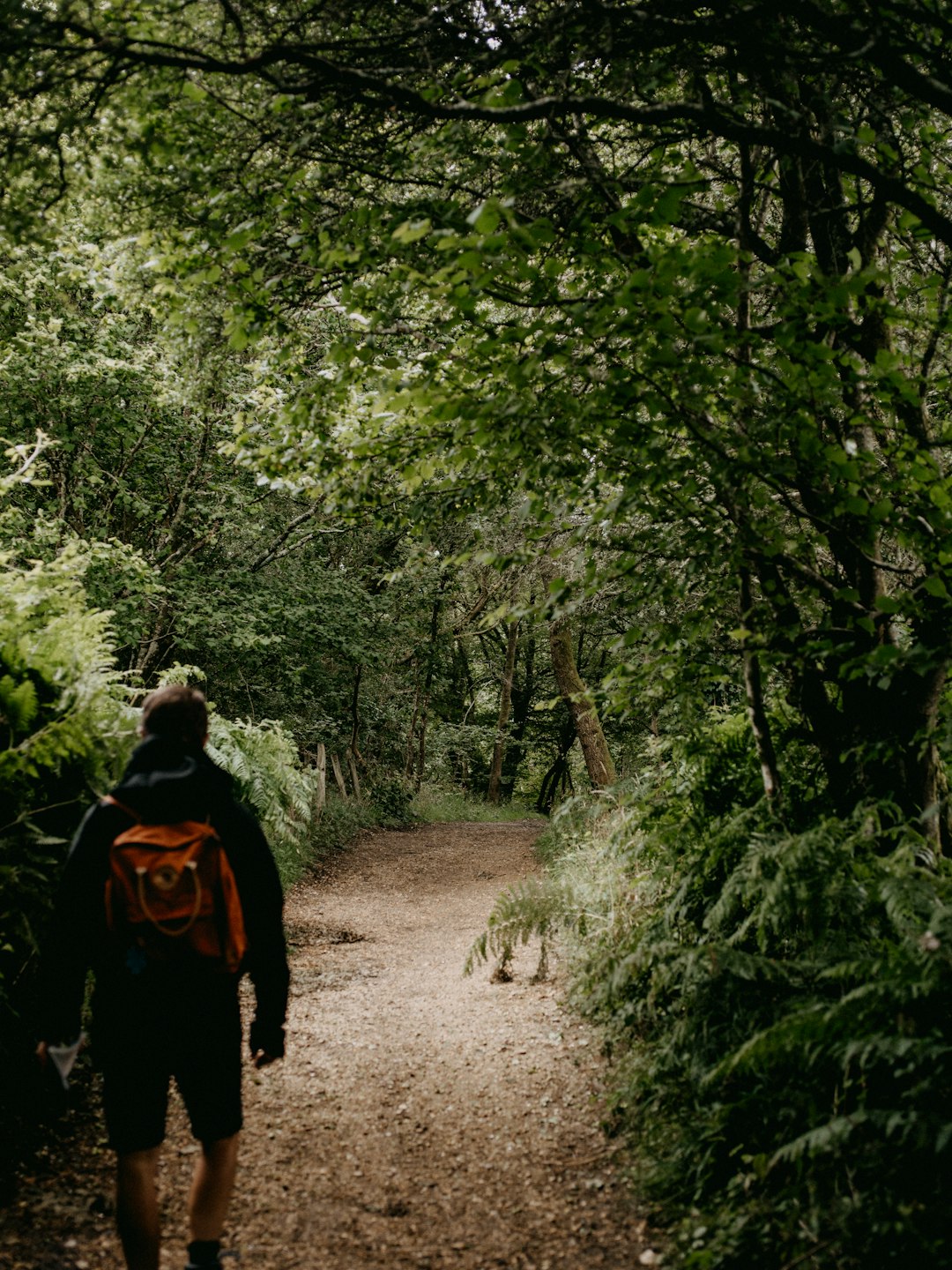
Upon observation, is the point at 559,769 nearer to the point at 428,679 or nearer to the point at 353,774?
the point at 428,679

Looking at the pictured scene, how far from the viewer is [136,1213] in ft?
8.33

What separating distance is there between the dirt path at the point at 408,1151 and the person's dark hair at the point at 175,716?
1.99 m

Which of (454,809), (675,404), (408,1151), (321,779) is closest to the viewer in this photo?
(675,404)

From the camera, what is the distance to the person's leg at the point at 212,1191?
2.65 m

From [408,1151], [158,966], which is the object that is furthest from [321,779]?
[158,966]

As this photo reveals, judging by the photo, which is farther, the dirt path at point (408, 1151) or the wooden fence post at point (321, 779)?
the wooden fence post at point (321, 779)

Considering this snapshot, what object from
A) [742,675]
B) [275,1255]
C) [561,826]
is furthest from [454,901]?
[275,1255]

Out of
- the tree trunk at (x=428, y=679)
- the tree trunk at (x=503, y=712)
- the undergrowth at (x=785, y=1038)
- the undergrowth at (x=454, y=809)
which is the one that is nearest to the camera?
the undergrowth at (x=785, y=1038)

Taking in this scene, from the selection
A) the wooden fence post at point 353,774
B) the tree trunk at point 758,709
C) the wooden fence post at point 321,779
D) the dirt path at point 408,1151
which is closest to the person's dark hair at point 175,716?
the dirt path at point 408,1151

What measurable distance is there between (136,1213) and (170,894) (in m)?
0.99

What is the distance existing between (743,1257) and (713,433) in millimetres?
3362

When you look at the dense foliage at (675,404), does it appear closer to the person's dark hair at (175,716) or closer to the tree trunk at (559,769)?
the person's dark hair at (175,716)

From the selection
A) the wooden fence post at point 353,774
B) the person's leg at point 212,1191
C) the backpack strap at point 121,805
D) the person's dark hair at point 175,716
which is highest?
the person's dark hair at point 175,716

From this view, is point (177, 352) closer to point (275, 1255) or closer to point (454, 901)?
point (275, 1255)
